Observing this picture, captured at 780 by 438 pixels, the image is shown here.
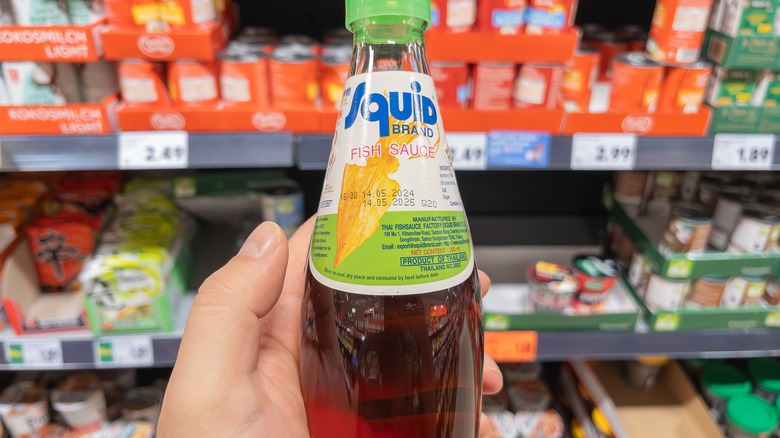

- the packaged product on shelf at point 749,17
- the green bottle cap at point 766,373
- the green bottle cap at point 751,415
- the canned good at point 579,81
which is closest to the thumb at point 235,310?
the canned good at point 579,81

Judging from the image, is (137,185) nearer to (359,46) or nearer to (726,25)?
(359,46)

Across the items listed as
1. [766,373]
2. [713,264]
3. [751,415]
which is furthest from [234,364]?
[766,373]

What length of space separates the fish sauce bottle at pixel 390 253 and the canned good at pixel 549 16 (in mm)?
483

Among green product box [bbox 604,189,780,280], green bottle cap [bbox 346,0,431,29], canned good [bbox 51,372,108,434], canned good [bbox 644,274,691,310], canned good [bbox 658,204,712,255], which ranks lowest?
canned good [bbox 51,372,108,434]

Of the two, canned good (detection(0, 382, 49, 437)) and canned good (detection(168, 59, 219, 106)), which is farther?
canned good (detection(0, 382, 49, 437))

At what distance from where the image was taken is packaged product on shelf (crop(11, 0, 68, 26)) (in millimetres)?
1017

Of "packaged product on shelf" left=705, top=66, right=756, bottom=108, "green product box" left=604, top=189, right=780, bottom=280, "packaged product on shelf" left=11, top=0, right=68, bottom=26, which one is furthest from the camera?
"green product box" left=604, top=189, right=780, bottom=280

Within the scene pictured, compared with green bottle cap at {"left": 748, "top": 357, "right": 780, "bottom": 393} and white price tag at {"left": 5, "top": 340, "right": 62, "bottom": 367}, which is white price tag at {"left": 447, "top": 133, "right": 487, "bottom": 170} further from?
green bottle cap at {"left": 748, "top": 357, "right": 780, "bottom": 393}

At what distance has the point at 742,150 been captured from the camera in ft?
3.58

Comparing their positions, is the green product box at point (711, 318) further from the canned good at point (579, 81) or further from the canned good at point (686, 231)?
the canned good at point (579, 81)

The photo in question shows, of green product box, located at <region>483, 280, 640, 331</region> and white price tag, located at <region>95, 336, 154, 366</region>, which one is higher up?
green product box, located at <region>483, 280, 640, 331</region>

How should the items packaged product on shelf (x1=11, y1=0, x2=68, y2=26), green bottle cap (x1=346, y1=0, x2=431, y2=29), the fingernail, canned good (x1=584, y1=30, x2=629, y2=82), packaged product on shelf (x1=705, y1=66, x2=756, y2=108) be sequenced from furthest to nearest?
1. canned good (x1=584, y1=30, x2=629, y2=82)
2. packaged product on shelf (x1=705, y1=66, x2=756, y2=108)
3. packaged product on shelf (x1=11, y1=0, x2=68, y2=26)
4. the fingernail
5. green bottle cap (x1=346, y1=0, x2=431, y2=29)

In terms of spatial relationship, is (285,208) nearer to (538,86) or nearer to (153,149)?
(153,149)

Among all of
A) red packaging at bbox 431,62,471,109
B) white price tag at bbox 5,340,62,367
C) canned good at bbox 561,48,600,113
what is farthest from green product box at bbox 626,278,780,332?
white price tag at bbox 5,340,62,367
